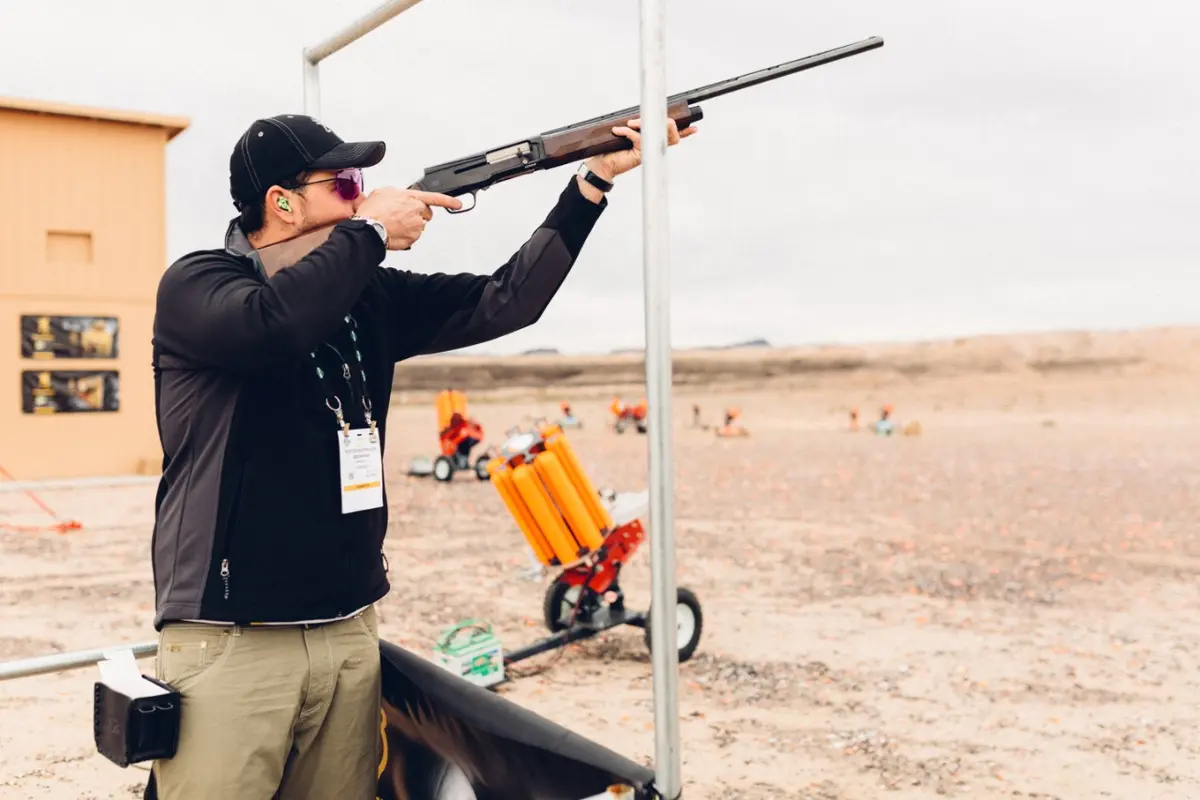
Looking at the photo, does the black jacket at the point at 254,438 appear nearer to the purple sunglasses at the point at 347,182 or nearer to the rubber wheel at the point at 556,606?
the purple sunglasses at the point at 347,182

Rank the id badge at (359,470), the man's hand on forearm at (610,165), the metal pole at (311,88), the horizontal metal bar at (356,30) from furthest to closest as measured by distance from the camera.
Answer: the metal pole at (311,88) < the horizontal metal bar at (356,30) < the man's hand on forearm at (610,165) < the id badge at (359,470)

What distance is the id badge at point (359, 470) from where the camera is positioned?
6.89 ft

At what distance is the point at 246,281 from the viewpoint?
1.94 m

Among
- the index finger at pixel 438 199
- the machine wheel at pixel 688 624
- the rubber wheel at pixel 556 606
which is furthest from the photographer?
the rubber wheel at pixel 556 606

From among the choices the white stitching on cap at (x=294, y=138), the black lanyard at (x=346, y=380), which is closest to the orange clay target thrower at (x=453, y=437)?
the black lanyard at (x=346, y=380)

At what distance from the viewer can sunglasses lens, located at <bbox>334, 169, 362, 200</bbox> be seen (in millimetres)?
2182

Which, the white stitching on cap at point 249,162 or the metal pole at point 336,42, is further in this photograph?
the metal pole at point 336,42

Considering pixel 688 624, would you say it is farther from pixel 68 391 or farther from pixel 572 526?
pixel 68 391

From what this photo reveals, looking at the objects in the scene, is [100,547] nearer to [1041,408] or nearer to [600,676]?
[600,676]

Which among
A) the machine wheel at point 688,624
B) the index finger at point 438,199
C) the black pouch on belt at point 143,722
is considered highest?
the index finger at point 438,199

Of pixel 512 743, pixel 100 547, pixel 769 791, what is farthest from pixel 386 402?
pixel 100 547

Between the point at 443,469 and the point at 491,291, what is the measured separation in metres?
12.8

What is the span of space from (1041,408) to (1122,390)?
198 inches

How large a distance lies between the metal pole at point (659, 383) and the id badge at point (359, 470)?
0.58 m
